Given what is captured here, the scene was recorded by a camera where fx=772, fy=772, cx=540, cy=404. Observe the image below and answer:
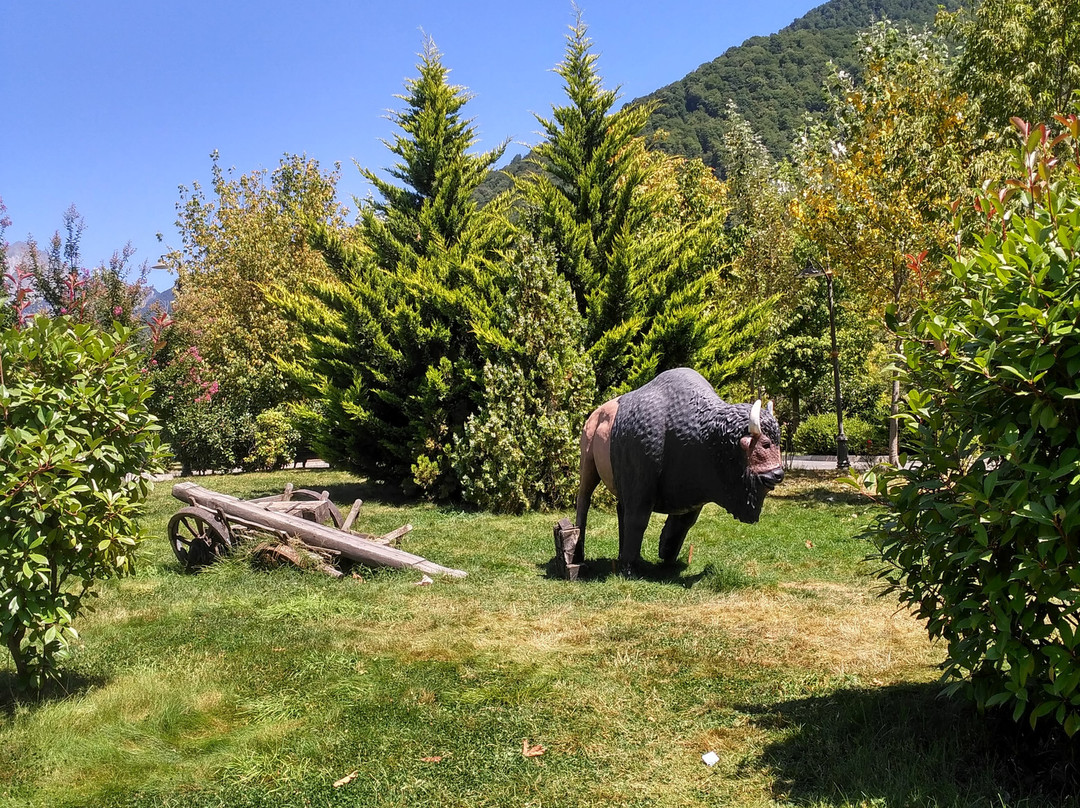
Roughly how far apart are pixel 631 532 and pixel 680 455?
1012 mm

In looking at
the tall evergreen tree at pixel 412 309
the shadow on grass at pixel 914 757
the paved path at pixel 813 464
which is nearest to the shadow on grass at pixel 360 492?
the tall evergreen tree at pixel 412 309

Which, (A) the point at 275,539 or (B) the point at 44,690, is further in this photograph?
(A) the point at 275,539

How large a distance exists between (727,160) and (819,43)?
204ft

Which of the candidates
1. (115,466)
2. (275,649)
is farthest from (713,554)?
(115,466)

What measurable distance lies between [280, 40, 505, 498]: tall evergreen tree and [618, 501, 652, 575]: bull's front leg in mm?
6884

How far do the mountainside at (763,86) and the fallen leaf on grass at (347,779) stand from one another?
5588 centimetres

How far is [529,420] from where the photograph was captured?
1296 centimetres

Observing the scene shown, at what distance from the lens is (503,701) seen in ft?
16.0

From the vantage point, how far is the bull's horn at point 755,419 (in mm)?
6641

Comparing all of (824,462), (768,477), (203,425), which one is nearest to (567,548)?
(768,477)

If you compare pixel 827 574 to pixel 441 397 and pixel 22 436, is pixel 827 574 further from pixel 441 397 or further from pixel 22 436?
pixel 441 397

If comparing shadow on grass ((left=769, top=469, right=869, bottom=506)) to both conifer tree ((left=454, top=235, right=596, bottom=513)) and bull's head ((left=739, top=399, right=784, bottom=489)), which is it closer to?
conifer tree ((left=454, top=235, right=596, bottom=513))

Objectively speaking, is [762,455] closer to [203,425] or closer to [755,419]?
[755,419]

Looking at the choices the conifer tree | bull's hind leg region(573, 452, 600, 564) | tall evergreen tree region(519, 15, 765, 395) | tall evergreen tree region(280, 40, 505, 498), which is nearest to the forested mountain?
tall evergreen tree region(280, 40, 505, 498)
